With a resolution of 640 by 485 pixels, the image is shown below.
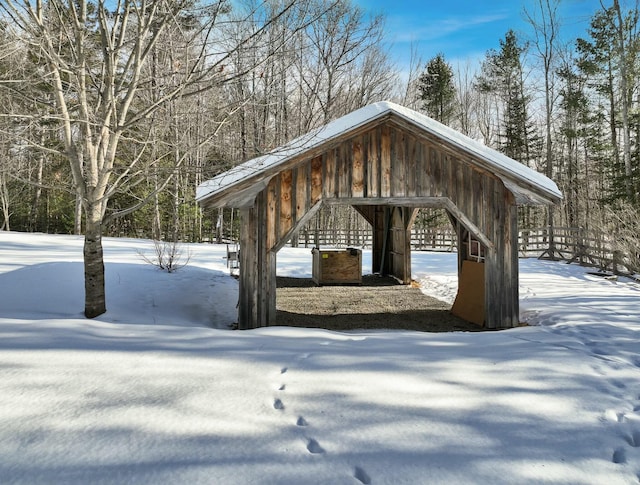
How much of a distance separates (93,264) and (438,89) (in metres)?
29.7

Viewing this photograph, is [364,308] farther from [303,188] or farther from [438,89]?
[438,89]

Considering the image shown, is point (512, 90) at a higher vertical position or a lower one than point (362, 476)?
higher

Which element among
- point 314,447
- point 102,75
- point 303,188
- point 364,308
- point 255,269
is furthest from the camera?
point 364,308

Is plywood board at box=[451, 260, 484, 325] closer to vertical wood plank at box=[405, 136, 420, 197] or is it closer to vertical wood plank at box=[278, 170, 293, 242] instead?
vertical wood plank at box=[405, 136, 420, 197]

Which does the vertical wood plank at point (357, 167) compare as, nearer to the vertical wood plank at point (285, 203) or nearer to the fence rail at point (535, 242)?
the vertical wood plank at point (285, 203)

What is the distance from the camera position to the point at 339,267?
592 inches

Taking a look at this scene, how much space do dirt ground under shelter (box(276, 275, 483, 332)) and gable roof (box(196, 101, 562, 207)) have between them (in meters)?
2.92

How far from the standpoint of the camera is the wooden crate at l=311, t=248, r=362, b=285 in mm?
15039

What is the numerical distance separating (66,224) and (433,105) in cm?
2778

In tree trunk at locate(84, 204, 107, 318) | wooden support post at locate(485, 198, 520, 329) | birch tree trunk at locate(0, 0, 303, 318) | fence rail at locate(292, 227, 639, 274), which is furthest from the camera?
fence rail at locate(292, 227, 639, 274)

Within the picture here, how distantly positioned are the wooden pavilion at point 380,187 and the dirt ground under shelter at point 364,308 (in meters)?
1.33

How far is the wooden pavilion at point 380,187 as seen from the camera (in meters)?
7.56

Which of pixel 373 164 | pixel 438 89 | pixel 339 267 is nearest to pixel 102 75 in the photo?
pixel 373 164

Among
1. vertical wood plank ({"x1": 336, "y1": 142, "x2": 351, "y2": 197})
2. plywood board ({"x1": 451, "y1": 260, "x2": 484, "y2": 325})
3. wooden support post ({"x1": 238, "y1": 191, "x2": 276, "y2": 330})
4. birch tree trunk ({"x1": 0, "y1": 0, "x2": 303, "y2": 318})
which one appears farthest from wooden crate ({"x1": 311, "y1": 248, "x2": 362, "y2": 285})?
birch tree trunk ({"x1": 0, "y1": 0, "x2": 303, "y2": 318})
